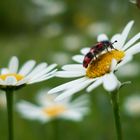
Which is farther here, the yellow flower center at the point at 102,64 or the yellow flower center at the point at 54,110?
the yellow flower center at the point at 54,110

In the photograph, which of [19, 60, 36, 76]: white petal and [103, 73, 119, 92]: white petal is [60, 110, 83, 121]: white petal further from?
[103, 73, 119, 92]: white petal

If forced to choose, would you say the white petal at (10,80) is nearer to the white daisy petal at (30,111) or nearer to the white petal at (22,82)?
the white petal at (22,82)

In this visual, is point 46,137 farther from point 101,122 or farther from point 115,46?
point 115,46

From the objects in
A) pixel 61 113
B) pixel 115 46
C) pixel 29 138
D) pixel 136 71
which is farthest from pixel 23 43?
pixel 115 46

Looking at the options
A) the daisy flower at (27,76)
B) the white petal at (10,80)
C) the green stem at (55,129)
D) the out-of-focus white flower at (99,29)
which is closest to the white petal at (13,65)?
the daisy flower at (27,76)

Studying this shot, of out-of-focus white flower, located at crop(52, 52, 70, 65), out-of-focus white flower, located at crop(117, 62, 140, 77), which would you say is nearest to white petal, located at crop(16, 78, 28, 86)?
out-of-focus white flower, located at crop(117, 62, 140, 77)
